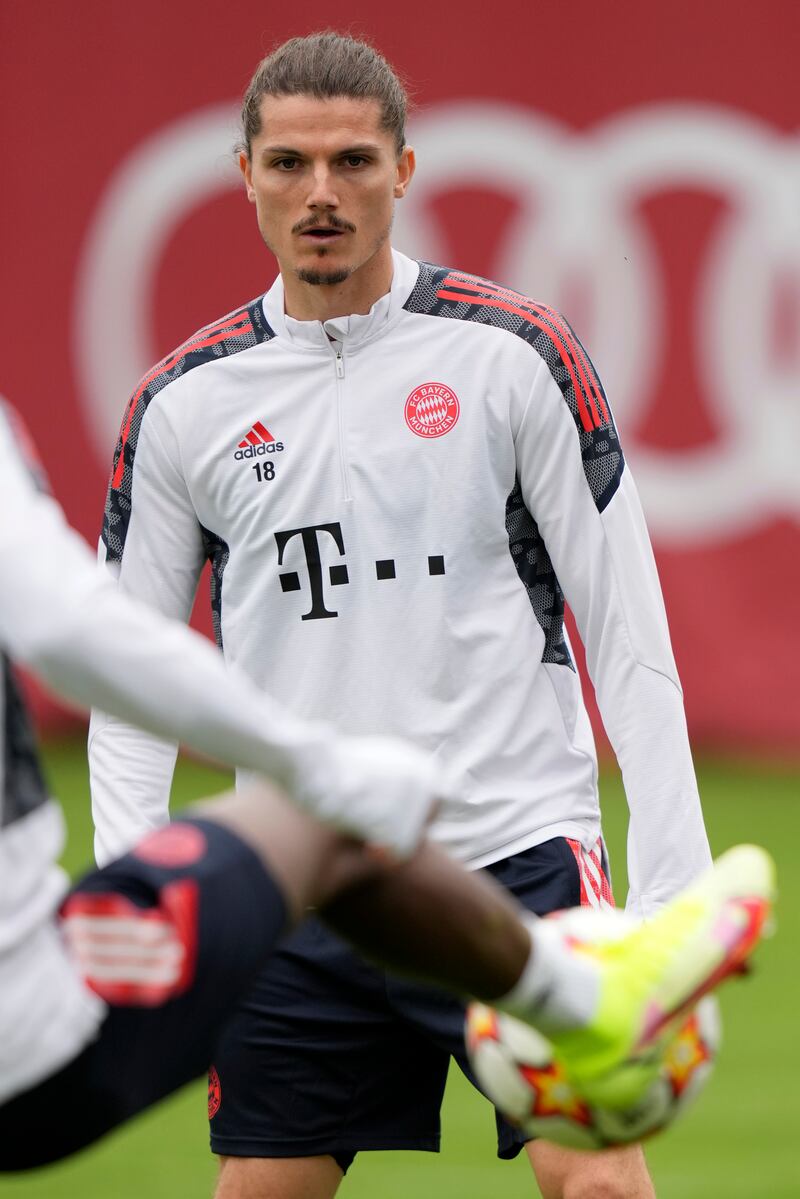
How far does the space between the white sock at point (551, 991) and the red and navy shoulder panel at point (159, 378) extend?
4.34 feet

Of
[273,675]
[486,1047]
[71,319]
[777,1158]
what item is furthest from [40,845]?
[71,319]

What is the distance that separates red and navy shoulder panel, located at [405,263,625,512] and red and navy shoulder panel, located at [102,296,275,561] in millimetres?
278

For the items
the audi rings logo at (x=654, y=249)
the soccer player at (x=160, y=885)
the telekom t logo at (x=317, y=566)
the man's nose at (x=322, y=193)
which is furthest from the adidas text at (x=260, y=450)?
the audi rings logo at (x=654, y=249)

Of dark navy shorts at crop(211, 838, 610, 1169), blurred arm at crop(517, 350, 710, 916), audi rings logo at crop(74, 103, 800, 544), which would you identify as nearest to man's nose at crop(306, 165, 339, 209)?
blurred arm at crop(517, 350, 710, 916)

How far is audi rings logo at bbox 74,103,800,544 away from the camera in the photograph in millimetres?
8961

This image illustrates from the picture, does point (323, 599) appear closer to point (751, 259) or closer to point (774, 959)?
point (774, 959)

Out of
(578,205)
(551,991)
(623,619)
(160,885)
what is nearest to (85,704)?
(160,885)

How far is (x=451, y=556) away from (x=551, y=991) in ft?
3.31

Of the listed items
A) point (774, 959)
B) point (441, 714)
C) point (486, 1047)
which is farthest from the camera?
point (774, 959)

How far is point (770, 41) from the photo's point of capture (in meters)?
9.05

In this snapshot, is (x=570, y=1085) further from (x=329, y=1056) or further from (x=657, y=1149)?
(x=657, y=1149)

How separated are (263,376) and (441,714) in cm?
65

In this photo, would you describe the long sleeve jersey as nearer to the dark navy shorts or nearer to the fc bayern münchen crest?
the fc bayern münchen crest

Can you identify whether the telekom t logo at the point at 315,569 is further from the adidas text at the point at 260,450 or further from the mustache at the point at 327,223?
the mustache at the point at 327,223
